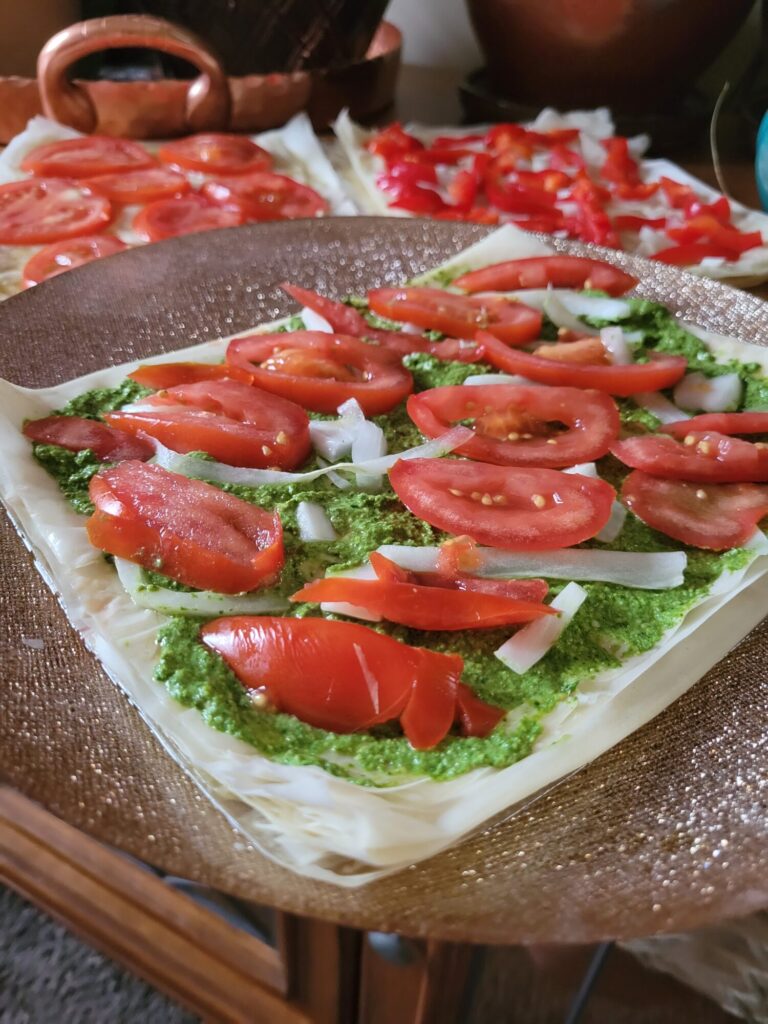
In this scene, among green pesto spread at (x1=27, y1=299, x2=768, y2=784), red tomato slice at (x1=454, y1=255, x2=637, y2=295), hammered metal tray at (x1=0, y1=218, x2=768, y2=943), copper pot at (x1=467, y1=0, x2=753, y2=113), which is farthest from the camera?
copper pot at (x1=467, y1=0, x2=753, y2=113)

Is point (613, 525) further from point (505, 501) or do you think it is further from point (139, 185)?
point (139, 185)

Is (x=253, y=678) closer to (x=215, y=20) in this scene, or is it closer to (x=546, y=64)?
(x=215, y=20)

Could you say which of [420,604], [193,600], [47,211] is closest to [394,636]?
[420,604]

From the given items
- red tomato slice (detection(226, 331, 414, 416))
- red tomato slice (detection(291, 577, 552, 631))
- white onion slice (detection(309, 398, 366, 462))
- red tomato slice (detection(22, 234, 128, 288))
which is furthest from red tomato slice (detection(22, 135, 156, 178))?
red tomato slice (detection(291, 577, 552, 631))

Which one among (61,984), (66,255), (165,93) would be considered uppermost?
(165,93)

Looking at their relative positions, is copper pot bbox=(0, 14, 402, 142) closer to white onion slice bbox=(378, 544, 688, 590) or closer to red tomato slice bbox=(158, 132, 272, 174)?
red tomato slice bbox=(158, 132, 272, 174)

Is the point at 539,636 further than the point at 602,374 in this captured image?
No
